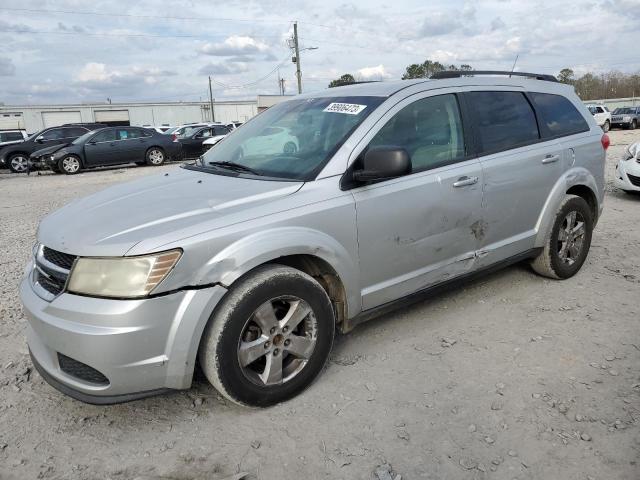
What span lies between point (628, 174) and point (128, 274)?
315 inches

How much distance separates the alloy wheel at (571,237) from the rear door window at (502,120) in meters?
0.81

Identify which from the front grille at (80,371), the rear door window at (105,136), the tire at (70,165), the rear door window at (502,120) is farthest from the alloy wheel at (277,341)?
the rear door window at (105,136)

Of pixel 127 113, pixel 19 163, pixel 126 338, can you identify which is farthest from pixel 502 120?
pixel 127 113

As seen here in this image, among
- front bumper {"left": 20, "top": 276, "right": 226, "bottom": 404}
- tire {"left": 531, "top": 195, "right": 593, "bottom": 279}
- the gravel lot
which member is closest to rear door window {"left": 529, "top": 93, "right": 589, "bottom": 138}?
tire {"left": 531, "top": 195, "right": 593, "bottom": 279}

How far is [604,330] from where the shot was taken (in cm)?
362

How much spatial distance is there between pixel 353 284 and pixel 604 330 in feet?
6.23

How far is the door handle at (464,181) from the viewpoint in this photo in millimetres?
3473

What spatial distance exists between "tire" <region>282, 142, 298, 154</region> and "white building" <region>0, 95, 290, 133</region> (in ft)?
173

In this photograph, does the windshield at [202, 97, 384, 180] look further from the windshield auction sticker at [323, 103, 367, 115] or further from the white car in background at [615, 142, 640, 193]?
the white car in background at [615, 142, 640, 193]

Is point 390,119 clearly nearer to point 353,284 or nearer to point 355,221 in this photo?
point 355,221

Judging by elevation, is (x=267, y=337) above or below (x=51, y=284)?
below

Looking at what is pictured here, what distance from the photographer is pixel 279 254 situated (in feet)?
8.89

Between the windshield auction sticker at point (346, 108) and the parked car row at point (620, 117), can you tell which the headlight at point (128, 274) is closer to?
the windshield auction sticker at point (346, 108)

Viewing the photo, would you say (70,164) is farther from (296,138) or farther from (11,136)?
(296,138)
